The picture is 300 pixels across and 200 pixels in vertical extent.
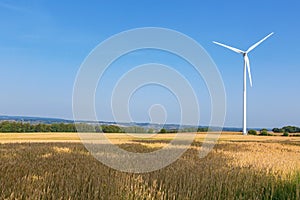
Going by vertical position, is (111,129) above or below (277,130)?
below

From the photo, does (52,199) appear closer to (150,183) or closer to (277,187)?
(150,183)

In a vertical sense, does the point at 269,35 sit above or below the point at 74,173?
above

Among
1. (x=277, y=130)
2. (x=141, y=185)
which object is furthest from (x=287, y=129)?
(x=141, y=185)

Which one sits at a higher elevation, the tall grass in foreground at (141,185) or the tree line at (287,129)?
the tree line at (287,129)

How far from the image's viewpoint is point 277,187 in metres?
8.67

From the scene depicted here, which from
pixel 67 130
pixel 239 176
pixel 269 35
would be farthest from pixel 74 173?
pixel 67 130

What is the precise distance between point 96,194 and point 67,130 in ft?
210

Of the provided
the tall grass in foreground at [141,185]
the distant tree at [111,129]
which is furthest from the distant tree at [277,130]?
the tall grass in foreground at [141,185]

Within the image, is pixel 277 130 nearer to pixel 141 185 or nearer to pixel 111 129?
pixel 111 129

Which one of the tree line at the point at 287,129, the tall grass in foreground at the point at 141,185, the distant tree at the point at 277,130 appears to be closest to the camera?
the tall grass in foreground at the point at 141,185

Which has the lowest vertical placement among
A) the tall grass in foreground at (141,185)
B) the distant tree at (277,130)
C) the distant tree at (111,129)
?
the tall grass in foreground at (141,185)

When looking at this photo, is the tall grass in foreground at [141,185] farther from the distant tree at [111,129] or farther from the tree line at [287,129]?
the tree line at [287,129]

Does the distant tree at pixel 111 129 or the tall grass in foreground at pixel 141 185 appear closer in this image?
the tall grass in foreground at pixel 141 185

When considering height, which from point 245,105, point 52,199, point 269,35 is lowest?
point 52,199
